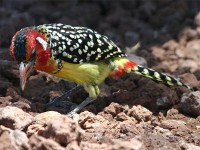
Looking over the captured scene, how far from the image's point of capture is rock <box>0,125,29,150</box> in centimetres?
393

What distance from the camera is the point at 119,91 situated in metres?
6.04

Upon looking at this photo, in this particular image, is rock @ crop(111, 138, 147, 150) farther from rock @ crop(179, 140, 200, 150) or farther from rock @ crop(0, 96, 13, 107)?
rock @ crop(0, 96, 13, 107)

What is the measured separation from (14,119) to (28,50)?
824 millimetres

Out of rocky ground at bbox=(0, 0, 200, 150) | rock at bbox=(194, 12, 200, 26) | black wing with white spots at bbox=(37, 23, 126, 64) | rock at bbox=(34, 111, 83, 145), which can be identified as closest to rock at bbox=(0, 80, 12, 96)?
rocky ground at bbox=(0, 0, 200, 150)

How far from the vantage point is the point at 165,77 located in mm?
6168

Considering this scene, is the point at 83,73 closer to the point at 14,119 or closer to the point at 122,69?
the point at 122,69

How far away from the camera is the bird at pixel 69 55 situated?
514 centimetres

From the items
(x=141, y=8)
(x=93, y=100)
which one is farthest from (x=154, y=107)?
(x=141, y=8)

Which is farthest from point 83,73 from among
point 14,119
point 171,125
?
point 14,119

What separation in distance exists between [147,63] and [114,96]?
1.43m

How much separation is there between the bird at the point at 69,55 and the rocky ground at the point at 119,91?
0.27m

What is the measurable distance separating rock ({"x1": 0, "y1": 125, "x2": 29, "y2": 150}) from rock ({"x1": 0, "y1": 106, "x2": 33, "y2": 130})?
9.6 inches

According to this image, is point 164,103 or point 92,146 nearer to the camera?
point 92,146

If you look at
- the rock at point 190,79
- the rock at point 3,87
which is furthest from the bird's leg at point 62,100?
the rock at point 190,79
